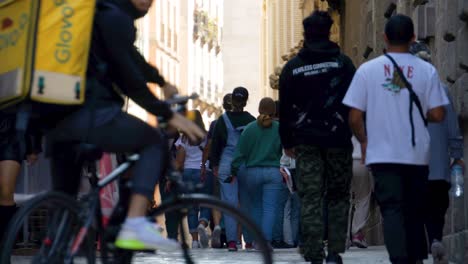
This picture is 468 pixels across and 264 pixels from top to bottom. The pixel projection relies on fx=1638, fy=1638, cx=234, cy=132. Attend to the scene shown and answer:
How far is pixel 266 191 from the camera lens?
16359 millimetres

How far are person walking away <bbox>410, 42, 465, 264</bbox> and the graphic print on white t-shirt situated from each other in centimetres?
142

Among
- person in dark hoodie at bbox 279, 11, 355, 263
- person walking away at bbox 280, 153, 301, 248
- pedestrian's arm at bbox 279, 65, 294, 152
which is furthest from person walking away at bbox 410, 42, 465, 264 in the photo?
person walking away at bbox 280, 153, 301, 248

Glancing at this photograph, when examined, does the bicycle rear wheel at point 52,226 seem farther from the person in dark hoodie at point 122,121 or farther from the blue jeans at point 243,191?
the blue jeans at point 243,191

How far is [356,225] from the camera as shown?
57.5ft

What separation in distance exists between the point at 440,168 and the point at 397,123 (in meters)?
1.74

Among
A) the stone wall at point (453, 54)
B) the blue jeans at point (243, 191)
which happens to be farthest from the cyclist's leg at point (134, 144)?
the blue jeans at point (243, 191)

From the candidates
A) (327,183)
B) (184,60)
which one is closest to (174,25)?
(184,60)

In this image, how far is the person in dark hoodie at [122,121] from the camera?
276 inches

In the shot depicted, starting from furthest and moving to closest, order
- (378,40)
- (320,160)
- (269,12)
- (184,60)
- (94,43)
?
(184,60) → (269,12) → (378,40) → (320,160) → (94,43)

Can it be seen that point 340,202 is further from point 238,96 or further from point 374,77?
point 238,96

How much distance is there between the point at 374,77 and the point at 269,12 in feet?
197

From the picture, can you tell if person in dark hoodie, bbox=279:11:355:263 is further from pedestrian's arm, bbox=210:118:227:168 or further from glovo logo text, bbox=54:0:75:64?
pedestrian's arm, bbox=210:118:227:168

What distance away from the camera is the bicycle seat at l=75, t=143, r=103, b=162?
7121 mm

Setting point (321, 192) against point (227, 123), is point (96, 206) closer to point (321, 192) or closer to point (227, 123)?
point (321, 192)
